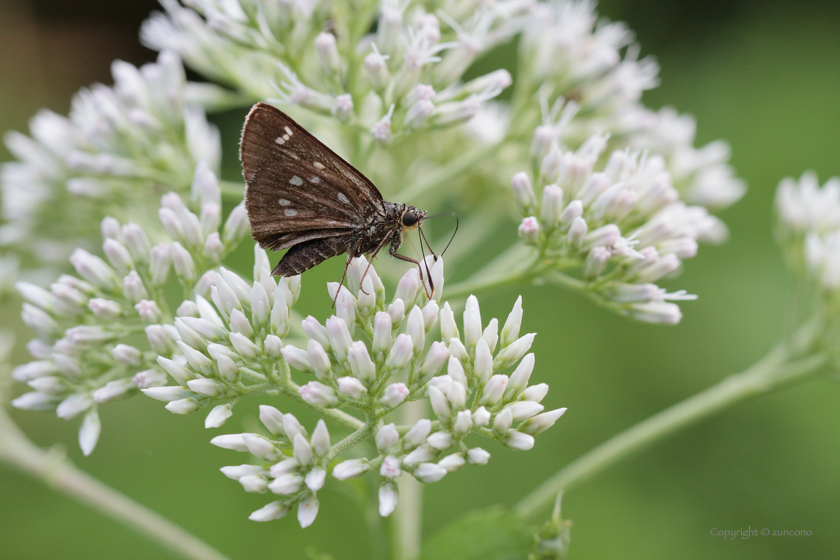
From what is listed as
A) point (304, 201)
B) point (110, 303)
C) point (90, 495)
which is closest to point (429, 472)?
point (304, 201)

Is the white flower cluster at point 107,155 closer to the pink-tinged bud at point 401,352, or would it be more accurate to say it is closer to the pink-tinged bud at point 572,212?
the pink-tinged bud at point 401,352

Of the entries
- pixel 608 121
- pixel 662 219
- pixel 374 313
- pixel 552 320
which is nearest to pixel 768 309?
pixel 552 320

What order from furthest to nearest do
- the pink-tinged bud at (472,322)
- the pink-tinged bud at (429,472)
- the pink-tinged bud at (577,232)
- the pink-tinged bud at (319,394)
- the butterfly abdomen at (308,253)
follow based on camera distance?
the pink-tinged bud at (577,232) → the butterfly abdomen at (308,253) → the pink-tinged bud at (472,322) → the pink-tinged bud at (319,394) → the pink-tinged bud at (429,472)

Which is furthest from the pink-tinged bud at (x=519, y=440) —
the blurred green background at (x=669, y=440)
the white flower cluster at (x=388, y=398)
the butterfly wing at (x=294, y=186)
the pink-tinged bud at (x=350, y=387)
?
the blurred green background at (x=669, y=440)

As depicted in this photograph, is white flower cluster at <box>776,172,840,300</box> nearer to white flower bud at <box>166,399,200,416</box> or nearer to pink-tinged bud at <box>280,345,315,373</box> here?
pink-tinged bud at <box>280,345,315,373</box>

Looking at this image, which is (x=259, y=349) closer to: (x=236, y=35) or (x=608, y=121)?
(x=236, y=35)

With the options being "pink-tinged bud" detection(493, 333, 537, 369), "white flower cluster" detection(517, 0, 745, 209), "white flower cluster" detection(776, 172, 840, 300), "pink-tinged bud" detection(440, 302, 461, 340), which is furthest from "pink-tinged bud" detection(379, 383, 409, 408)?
"white flower cluster" detection(776, 172, 840, 300)
